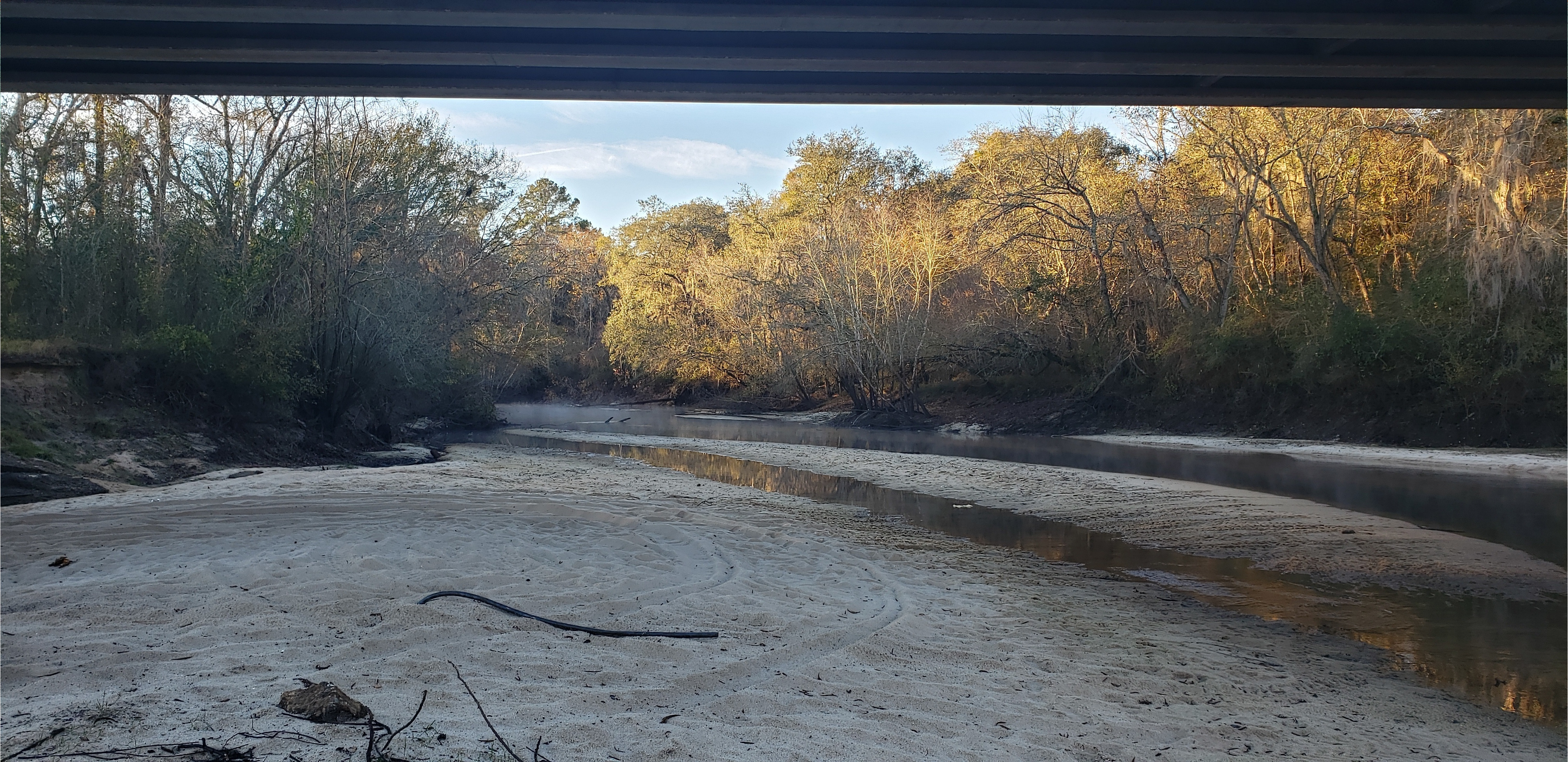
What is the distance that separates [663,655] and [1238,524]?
881cm

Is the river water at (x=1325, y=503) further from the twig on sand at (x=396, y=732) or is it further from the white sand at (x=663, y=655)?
the twig on sand at (x=396, y=732)

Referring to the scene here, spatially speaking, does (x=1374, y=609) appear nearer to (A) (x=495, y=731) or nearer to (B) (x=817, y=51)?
(B) (x=817, y=51)

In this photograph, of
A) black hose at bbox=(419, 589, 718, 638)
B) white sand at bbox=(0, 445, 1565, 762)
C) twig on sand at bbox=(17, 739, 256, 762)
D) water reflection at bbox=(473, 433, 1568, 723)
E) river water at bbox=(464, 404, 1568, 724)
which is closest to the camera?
twig on sand at bbox=(17, 739, 256, 762)

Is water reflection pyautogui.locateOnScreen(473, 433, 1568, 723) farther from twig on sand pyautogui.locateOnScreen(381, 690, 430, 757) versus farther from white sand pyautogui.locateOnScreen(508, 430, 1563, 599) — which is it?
twig on sand pyautogui.locateOnScreen(381, 690, 430, 757)

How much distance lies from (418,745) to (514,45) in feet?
21.6

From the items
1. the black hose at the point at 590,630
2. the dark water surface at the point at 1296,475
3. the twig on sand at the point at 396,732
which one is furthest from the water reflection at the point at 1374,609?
the twig on sand at the point at 396,732

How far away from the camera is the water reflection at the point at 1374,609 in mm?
5559

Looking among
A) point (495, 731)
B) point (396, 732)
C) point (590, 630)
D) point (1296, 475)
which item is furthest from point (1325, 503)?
point (396, 732)

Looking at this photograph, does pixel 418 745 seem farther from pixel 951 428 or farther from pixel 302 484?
pixel 951 428

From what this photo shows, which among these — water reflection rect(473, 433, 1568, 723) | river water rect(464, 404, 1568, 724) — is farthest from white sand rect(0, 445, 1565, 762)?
river water rect(464, 404, 1568, 724)

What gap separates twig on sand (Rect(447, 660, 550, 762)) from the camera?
3236mm

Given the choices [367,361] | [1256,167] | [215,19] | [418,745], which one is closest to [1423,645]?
[418,745]

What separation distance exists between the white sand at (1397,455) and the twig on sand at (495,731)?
18.4 m

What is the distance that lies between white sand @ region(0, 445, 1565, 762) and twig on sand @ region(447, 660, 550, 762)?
0.14 ft
